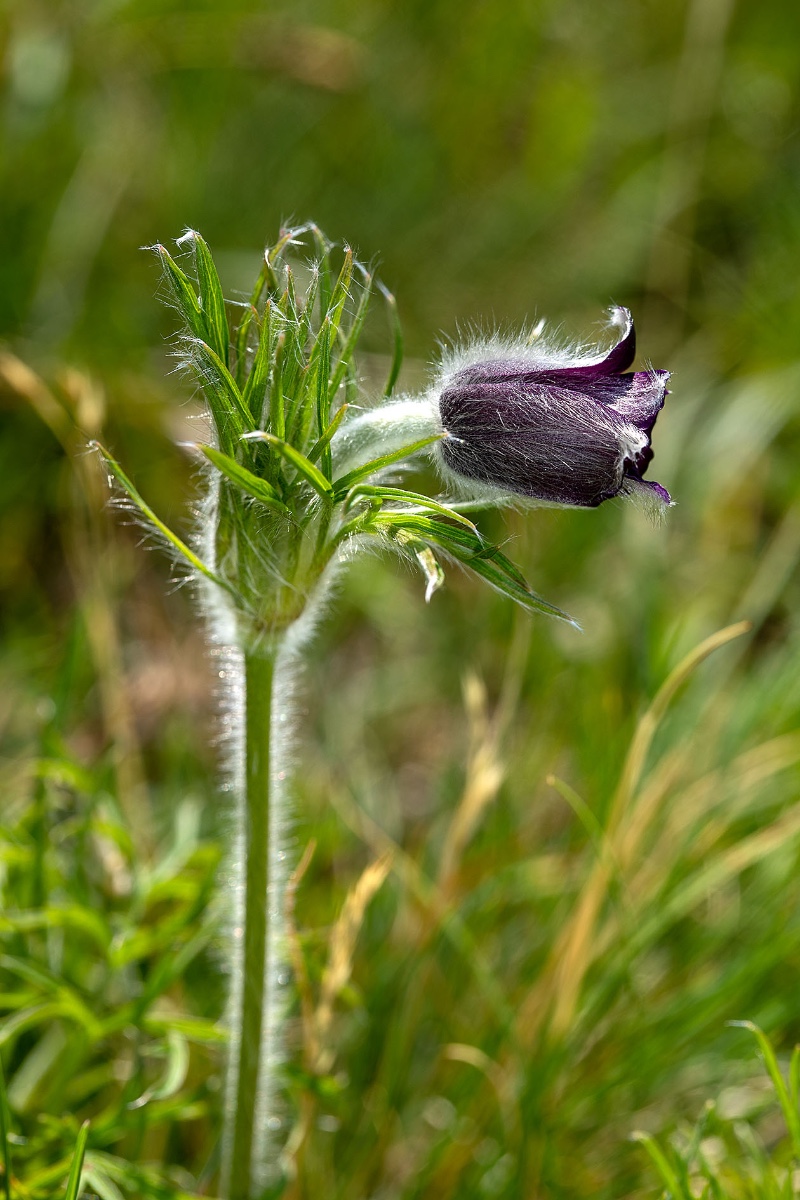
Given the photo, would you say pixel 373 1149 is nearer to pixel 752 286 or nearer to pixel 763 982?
pixel 763 982

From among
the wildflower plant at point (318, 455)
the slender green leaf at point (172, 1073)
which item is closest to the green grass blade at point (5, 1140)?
the slender green leaf at point (172, 1073)

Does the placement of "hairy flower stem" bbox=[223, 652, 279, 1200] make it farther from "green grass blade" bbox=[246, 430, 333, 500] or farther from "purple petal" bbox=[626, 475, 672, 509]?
"purple petal" bbox=[626, 475, 672, 509]

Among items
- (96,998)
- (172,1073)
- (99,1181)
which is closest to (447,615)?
(96,998)

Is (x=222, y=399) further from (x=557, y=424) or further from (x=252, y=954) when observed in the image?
(x=252, y=954)

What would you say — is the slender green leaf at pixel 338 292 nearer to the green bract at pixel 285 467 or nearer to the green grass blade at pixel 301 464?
the green bract at pixel 285 467

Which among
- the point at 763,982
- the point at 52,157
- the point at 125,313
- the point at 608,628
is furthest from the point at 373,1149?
the point at 52,157

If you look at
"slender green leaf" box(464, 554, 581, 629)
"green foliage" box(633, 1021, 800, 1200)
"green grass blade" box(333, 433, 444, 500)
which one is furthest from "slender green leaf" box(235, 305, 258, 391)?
"green foliage" box(633, 1021, 800, 1200)
